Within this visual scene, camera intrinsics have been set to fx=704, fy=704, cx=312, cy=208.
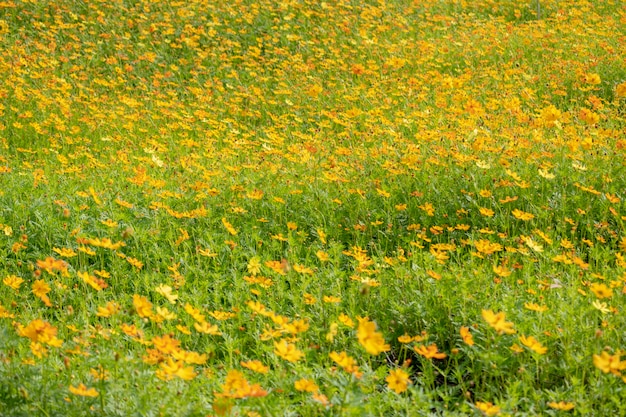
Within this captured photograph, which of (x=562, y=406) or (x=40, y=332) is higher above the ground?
(x=40, y=332)

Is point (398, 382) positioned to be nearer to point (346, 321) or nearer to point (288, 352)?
point (288, 352)

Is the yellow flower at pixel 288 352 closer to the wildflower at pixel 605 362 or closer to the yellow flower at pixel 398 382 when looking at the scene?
the yellow flower at pixel 398 382

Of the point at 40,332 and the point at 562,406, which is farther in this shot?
the point at 562,406

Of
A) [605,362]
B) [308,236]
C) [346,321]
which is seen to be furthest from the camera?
[308,236]

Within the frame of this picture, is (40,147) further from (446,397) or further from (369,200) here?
(446,397)

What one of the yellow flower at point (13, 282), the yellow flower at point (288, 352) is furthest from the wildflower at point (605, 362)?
the yellow flower at point (13, 282)

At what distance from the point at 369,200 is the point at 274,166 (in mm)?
766

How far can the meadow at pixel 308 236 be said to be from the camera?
226 centimetres

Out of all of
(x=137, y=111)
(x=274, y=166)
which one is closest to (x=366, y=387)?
(x=274, y=166)

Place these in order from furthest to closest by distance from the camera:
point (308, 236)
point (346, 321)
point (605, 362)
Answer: point (308, 236)
point (346, 321)
point (605, 362)

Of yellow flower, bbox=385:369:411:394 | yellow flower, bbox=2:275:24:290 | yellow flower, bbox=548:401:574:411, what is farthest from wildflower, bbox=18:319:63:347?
yellow flower, bbox=548:401:574:411

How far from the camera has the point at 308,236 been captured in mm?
3955

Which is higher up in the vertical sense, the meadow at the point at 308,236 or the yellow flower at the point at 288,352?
the yellow flower at the point at 288,352

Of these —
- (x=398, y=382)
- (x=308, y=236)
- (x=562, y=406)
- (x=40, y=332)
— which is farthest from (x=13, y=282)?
(x=562, y=406)
